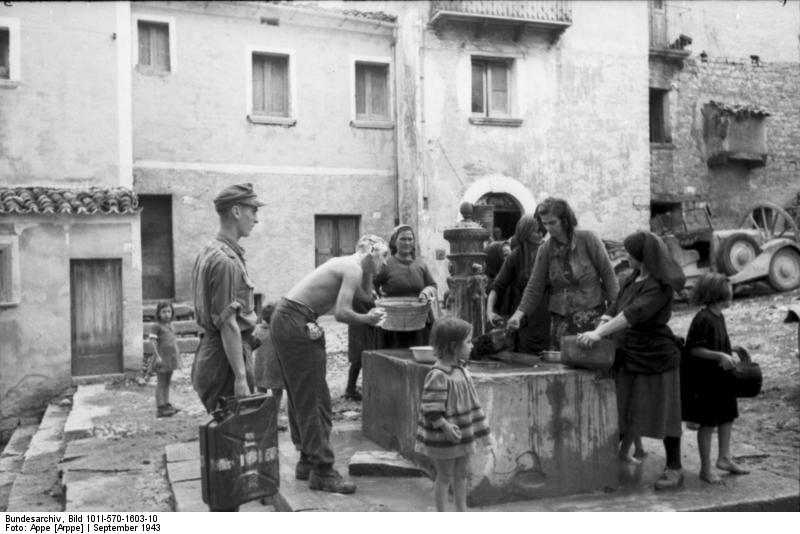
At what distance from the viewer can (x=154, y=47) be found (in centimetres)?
1226

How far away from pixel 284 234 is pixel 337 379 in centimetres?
500

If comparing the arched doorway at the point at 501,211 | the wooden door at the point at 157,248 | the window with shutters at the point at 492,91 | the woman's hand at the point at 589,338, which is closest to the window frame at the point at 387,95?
the window with shutters at the point at 492,91

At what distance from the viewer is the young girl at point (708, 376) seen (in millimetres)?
4285

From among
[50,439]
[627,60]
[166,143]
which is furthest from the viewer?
[627,60]

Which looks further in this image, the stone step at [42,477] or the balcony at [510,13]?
the balcony at [510,13]

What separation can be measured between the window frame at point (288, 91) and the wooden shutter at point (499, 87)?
3653mm

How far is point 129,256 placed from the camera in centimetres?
949

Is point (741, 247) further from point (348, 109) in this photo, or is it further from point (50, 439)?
point (50, 439)

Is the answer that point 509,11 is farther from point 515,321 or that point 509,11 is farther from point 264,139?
point 515,321

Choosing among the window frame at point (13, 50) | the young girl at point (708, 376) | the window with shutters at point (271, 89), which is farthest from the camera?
the window with shutters at point (271, 89)

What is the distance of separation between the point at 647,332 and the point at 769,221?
4093 millimetres

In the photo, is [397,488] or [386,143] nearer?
[397,488]

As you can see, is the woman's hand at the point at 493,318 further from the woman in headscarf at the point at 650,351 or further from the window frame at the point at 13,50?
the window frame at the point at 13,50
